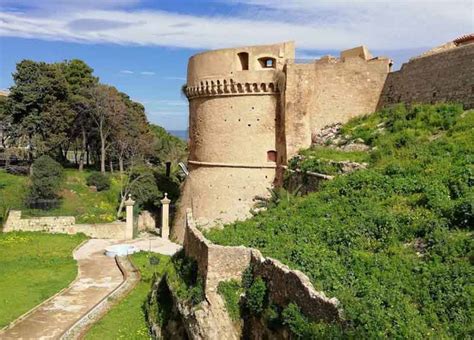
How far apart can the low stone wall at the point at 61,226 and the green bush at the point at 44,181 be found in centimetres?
149

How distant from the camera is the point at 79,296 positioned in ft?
52.0

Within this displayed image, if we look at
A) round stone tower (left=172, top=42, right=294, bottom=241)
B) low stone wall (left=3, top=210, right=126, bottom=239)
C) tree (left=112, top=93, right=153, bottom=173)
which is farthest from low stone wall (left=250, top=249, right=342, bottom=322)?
tree (left=112, top=93, right=153, bottom=173)

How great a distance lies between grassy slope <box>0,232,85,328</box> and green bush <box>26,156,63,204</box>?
9.85 ft

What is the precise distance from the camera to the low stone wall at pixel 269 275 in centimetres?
671

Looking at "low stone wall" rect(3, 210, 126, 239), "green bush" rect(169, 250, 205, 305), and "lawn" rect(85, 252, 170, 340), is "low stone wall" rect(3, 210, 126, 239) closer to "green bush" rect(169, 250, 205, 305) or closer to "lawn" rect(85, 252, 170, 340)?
"lawn" rect(85, 252, 170, 340)

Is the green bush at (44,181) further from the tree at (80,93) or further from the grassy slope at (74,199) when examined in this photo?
the tree at (80,93)

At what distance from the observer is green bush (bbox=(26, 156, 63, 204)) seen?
86.8ft

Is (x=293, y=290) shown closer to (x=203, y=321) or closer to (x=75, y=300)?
(x=203, y=321)

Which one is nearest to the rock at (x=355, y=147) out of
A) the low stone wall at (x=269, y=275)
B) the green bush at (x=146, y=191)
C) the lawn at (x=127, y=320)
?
the lawn at (x=127, y=320)

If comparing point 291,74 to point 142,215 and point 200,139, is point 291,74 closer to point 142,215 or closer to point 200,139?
point 200,139

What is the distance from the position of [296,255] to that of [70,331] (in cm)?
682

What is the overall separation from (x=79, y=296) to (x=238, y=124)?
8900mm

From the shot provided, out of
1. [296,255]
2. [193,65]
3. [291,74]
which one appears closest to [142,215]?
[193,65]

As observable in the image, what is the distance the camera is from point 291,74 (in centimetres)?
1914
